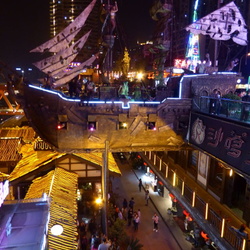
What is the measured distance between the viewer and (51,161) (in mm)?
18469

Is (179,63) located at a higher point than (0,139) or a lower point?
higher

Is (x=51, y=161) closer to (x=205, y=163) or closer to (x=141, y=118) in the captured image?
(x=141, y=118)

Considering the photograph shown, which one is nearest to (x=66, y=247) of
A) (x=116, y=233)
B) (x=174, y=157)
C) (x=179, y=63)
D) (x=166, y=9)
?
(x=116, y=233)

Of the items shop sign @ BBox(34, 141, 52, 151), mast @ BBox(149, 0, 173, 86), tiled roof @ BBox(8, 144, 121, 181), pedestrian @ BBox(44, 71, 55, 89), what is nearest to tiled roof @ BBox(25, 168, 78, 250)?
tiled roof @ BBox(8, 144, 121, 181)

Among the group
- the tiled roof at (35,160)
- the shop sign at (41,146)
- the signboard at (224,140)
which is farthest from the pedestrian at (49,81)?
the signboard at (224,140)

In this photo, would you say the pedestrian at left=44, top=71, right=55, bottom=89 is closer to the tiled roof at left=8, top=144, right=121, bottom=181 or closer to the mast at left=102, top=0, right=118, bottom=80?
the mast at left=102, top=0, right=118, bottom=80

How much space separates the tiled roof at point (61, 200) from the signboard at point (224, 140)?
775cm

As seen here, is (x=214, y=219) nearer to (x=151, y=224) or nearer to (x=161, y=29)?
(x=151, y=224)

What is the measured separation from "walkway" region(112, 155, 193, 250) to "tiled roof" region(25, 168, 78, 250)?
21.7 ft

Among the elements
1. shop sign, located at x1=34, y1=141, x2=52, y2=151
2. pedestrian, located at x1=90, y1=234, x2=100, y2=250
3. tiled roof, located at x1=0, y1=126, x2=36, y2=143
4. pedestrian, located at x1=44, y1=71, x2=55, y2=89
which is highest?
pedestrian, located at x1=44, y1=71, x2=55, y2=89

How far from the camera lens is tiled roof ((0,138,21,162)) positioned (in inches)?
832

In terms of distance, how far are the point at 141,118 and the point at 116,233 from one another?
8130 mm

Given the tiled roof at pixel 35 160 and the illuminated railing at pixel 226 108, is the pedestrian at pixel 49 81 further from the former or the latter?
the illuminated railing at pixel 226 108

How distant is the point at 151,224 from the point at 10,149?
14043 mm
